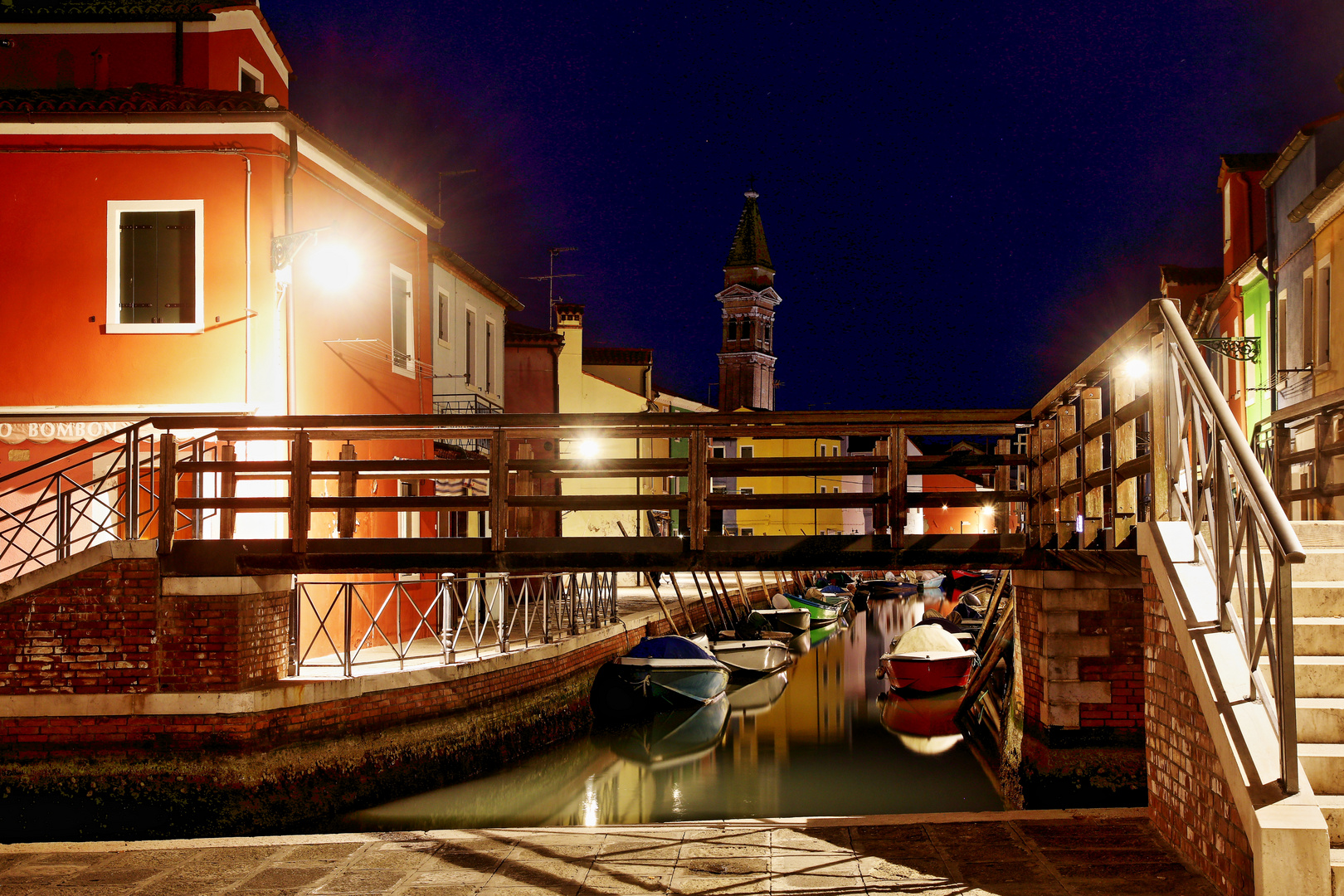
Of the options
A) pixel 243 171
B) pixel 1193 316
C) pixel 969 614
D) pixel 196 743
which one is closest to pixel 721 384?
pixel 969 614

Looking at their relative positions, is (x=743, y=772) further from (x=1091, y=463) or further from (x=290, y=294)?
(x=1091, y=463)

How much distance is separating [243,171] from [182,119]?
3.18 feet

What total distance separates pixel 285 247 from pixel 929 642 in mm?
14099

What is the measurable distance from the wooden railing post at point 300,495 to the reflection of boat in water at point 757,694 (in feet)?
44.6

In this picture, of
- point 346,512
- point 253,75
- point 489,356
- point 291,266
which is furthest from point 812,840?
point 489,356

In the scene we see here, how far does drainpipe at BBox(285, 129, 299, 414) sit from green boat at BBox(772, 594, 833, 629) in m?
21.8

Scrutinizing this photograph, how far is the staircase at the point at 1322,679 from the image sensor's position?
4703 millimetres

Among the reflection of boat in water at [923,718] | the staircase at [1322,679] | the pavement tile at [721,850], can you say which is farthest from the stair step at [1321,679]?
the reflection of boat in water at [923,718]

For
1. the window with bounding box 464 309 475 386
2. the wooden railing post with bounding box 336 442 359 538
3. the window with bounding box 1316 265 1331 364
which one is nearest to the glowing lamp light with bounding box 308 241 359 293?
the wooden railing post with bounding box 336 442 359 538

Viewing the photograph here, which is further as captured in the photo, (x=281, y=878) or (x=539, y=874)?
(x=281, y=878)

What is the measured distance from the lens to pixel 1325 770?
475 centimetres

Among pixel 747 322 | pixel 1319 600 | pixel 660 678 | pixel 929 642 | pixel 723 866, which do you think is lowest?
pixel 660 678

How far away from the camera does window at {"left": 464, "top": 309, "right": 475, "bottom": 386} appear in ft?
74.4

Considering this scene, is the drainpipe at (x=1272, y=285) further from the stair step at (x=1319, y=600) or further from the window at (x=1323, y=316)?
the stair step at (x=1319, y=600)
